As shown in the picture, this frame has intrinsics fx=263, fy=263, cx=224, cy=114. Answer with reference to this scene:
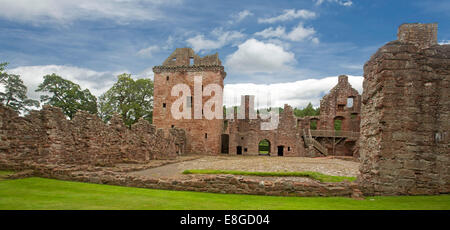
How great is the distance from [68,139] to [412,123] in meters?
14.6

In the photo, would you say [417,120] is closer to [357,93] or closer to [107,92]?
[357,93]

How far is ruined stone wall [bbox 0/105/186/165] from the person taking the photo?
10869mm

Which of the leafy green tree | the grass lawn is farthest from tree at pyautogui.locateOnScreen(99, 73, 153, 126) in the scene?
the leafy green tree

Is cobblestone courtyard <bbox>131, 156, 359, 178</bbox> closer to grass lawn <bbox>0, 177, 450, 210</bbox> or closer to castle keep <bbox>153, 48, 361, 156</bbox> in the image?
grass lawn <bbox>0, 177, 450, 210</bbox>

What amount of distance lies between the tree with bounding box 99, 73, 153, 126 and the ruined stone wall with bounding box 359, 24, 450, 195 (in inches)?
1375

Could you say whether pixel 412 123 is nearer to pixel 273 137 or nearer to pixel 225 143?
pixel 273 137

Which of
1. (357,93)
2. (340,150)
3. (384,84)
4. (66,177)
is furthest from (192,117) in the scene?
(384,84)

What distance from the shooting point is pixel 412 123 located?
22.9 ft

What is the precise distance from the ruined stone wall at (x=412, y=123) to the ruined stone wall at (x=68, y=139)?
42.7ft

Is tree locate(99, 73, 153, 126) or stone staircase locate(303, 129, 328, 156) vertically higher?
tree locate(99, 73, 153, 126)

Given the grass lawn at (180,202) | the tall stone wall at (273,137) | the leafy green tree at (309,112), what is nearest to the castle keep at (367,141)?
the grass lawn at (180,202)

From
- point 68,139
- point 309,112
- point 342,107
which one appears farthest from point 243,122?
point 309,112

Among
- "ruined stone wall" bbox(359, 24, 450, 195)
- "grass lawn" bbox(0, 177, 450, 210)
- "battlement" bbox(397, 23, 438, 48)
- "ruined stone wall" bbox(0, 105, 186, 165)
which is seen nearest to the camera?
"grass lawn" bbox(0, 177, 450, 210)
